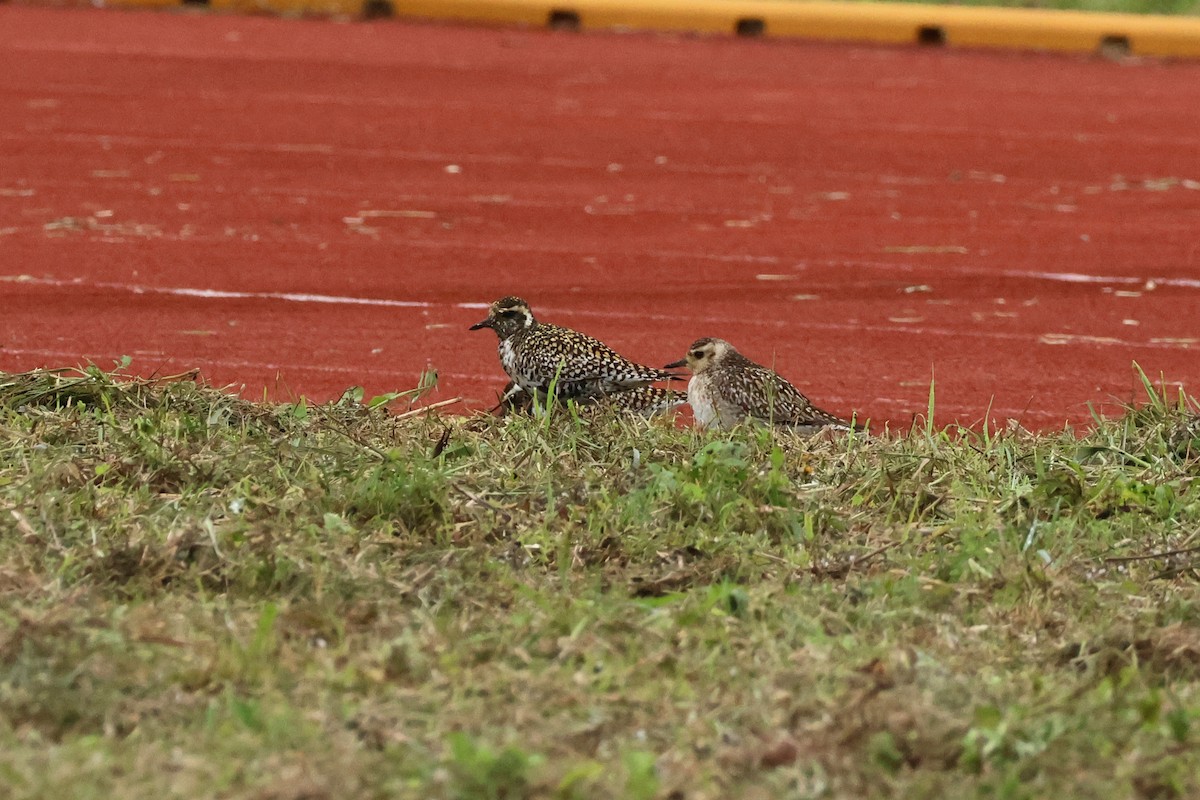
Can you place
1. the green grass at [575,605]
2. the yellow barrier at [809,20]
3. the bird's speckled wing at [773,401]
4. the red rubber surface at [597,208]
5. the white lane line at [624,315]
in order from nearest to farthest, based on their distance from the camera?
the green grass at [575,605]
the bird's speckled wing at [773,401]
the red rubber surface at [597,208]
the white lane line at [624,315]
the yellow barrier at [809,20]

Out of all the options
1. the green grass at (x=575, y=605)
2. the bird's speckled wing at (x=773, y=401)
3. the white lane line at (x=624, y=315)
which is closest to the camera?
the green grass at (x=575, y=605)

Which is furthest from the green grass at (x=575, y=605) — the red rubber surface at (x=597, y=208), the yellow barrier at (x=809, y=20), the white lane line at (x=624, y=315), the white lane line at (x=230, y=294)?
the yellow barrier at (x=809, y=20)

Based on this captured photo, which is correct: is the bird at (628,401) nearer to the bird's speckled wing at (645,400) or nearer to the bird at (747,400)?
the bird's speckled wing at (645,400)

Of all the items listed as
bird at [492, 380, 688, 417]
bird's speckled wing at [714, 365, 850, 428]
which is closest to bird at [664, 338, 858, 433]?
bird's speckled wing at [714, 365, 850, 428]

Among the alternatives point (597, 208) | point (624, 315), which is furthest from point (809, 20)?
point (624, 315)

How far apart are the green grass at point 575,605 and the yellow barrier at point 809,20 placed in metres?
12.6

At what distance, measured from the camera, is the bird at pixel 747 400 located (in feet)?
23.9

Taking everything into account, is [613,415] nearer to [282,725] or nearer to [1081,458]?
[1081,458]

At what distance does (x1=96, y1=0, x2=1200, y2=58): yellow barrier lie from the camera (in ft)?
62.8

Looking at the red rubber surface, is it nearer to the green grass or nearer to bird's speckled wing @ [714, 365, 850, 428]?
bird's speckled wing @ [714, 365, 850, 428]

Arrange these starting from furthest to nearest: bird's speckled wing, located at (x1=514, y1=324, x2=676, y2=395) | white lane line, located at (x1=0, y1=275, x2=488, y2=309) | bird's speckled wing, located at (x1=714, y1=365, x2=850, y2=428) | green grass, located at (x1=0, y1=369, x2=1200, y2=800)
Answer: white lane line, located at (x1=0, y1=275, x2=488, y2=309), bird's speckled wing, located at (x1=514, y1=324, x2=676, y2=395), bird's speckled wing, located at (x1=714, y1=365, x2=850, y2=428), green grass, located at (x1=0, y1=369, x2=1200, y2=800)

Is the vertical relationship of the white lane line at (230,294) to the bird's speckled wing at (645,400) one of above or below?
below

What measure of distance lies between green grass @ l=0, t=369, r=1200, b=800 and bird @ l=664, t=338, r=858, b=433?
14.0 inches

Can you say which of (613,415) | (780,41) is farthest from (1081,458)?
(780,41)
